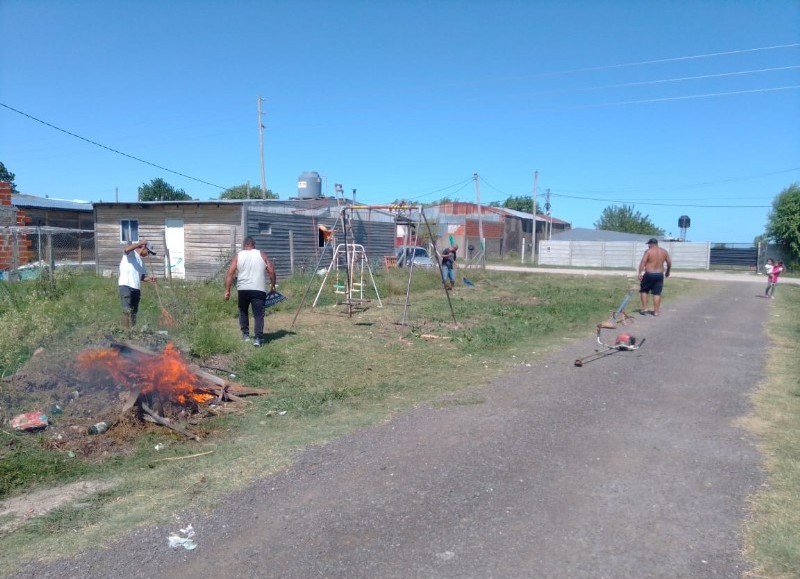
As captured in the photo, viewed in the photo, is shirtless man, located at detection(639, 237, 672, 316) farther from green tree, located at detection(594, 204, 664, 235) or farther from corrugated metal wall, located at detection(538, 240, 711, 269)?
green tree, located at detection(594, 204, 664, 235)

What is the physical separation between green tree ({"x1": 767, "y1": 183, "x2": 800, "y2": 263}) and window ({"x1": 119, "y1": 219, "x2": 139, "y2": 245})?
3682 centimetres

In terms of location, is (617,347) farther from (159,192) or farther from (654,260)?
(159,192)

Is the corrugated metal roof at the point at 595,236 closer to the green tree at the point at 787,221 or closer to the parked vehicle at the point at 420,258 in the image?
the green tree at the point at 787,221

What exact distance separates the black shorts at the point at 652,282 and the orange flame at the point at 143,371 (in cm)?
1046

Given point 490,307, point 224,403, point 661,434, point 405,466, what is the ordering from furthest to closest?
point 490,307 < point 224,403 < point 661,434 < point 405,466

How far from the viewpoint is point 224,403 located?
21.5 feet

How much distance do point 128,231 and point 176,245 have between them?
2476 mm

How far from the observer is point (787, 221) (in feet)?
128

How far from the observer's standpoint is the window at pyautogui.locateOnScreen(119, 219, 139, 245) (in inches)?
917

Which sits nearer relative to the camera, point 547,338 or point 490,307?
point 547,338

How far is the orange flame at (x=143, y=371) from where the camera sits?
602cm

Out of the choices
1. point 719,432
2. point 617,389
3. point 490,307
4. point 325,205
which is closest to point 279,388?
point 617,389

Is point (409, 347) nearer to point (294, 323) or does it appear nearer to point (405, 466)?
point (294, 323)

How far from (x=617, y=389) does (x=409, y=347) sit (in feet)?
11.5
